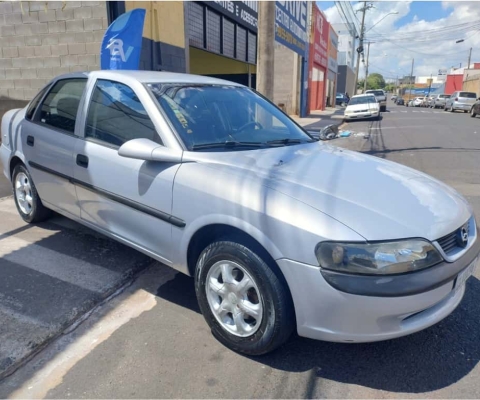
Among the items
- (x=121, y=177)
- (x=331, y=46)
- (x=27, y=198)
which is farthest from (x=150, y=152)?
(x=331, y=46)

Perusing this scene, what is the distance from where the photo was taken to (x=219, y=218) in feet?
8.25

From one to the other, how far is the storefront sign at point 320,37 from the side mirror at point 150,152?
27618 millimetres

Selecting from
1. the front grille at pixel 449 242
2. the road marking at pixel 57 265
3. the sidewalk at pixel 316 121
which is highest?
the front grille at pixel 449 242

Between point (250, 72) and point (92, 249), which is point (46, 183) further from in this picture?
point (250, 72)

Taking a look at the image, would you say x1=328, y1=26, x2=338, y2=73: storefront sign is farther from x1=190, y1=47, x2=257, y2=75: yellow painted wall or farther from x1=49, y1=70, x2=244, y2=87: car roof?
x1=49, y1=70, x2=244, y2=87: car roof

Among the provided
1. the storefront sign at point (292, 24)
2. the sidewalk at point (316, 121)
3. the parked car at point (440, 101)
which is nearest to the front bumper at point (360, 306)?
the sidewalk at point (316, 121)

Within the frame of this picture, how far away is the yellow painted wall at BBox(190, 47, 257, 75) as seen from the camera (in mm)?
15680

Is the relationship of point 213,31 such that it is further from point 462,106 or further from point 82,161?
point 462,106

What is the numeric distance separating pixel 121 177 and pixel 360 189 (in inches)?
68.9

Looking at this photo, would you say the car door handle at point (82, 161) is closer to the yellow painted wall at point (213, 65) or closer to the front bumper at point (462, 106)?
the yellow painted wall at point (213, 65)

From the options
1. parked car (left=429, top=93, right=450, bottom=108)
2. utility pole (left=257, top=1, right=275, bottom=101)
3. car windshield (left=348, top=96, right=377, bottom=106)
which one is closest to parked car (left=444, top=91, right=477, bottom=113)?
parked car (left=429, top=93, right=450, bottom=108)

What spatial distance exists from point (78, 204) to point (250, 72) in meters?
17.7

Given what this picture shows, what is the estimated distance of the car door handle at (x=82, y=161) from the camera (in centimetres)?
343

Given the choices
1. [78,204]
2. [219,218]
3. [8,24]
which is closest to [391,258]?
[219,218]
